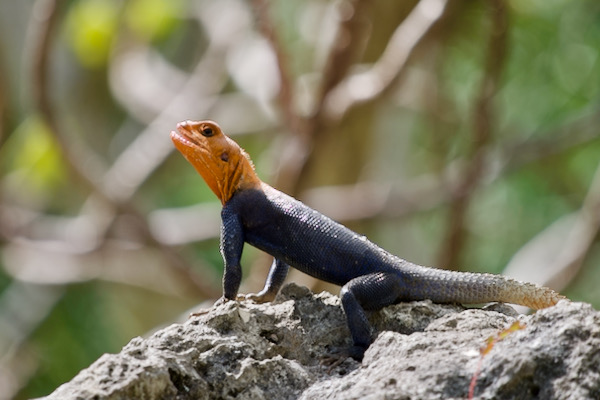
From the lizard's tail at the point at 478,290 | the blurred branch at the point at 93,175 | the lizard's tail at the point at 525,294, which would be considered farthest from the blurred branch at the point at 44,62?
the lizard's tail at the point at 525,294

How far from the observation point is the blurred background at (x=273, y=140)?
5.20 m

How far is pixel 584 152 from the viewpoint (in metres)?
9.78

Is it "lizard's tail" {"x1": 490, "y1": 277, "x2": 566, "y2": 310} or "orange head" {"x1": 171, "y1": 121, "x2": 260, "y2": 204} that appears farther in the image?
"orange head" {"x1": 171, "y1": 121, "x2": 260, "y2": 204}

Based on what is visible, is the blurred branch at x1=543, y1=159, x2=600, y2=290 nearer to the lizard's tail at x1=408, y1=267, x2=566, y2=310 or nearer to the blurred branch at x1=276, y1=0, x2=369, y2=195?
the blurred branch at x1=276, y1=0, x2=369, y2=195

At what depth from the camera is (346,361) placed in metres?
2.26

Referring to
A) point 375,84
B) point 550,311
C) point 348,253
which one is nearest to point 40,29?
point 375,84

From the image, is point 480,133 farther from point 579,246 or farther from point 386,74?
point 579,246

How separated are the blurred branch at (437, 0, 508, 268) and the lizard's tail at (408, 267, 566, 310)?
2.52 m

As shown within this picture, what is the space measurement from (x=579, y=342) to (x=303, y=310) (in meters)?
0.81

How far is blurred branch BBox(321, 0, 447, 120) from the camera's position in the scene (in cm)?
504

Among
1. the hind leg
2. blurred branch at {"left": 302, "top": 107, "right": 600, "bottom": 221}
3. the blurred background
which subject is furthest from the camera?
blurred branch at {"left": 302, "top": 107, "right": 600, "bottom": 221}

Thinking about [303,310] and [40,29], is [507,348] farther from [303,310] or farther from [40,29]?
[40,29]

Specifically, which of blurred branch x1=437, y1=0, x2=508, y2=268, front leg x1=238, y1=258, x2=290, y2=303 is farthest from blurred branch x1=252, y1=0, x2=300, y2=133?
front leg x1=238, y1=258, x2=290, y2=303

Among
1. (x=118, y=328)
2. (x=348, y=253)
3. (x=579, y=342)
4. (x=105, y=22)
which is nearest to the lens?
(x=579, y=342)
